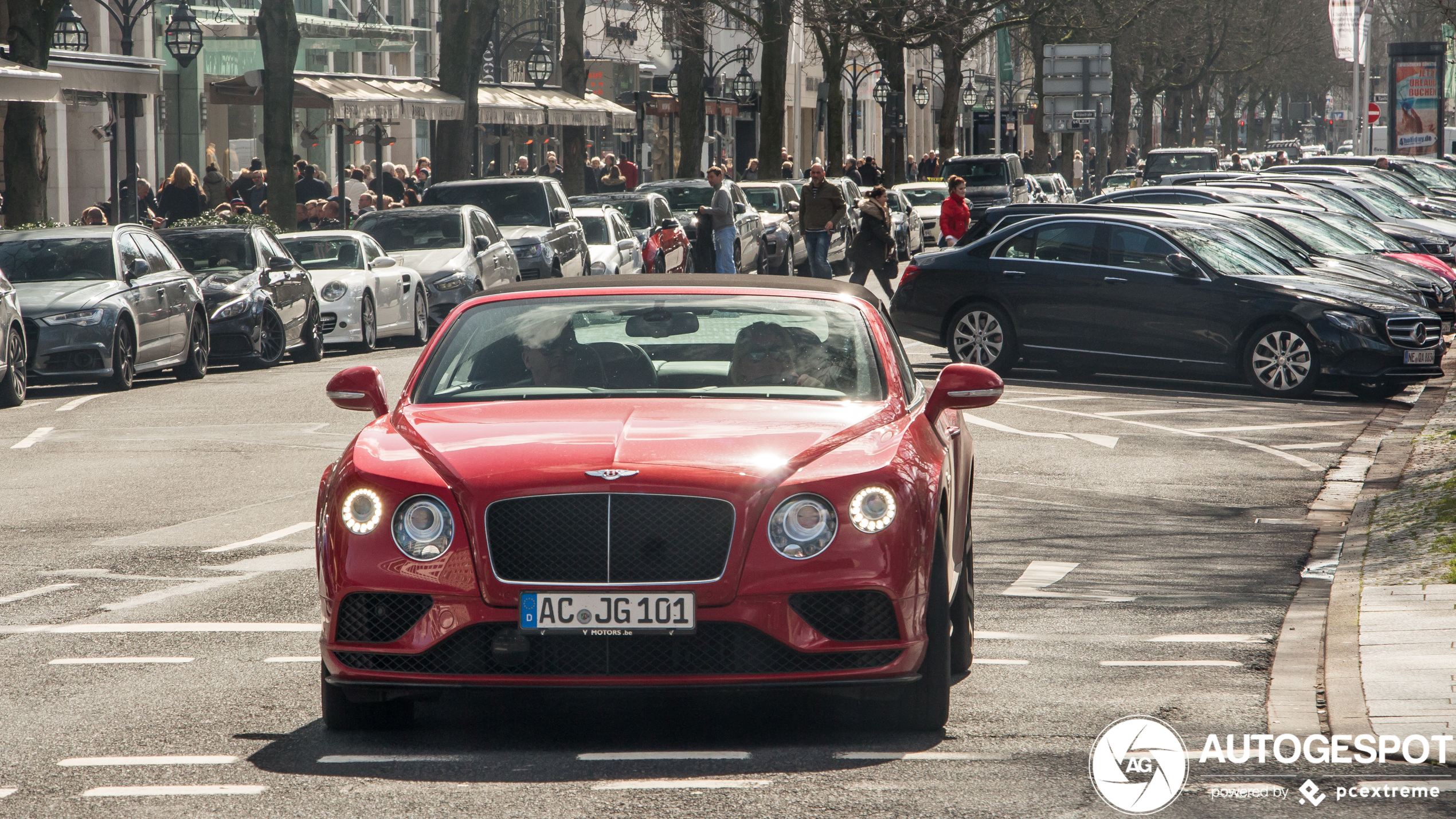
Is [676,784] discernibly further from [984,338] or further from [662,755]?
[984,338]

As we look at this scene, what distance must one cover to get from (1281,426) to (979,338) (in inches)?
169

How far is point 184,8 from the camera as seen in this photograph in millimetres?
31016

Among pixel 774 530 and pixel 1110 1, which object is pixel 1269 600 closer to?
pixel 774 530

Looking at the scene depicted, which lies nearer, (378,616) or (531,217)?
(378,616)

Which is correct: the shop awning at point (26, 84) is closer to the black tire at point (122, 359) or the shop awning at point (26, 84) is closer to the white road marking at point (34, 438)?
the black tire at point (122, 359)

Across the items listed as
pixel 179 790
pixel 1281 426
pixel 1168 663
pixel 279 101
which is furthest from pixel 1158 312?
pixel 279 101

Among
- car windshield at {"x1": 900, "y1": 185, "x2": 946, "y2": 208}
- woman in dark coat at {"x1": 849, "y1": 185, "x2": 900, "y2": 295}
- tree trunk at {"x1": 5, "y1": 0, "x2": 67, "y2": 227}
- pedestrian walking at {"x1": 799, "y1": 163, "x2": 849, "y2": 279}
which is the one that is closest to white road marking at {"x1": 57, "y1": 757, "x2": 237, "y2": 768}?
tree trunk at {"x1": 5, "y1": 0, "x2": 67, "y2": 227}

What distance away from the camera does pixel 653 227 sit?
32.0 meters

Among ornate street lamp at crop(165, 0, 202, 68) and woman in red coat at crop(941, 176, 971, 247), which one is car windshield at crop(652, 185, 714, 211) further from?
ornate street lamp at crop(165, 0, 202, 68)

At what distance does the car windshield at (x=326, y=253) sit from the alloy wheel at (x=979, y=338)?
7.89 meters

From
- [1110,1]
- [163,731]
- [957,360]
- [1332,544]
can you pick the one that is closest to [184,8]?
[957,360]

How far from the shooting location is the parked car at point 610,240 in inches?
1178

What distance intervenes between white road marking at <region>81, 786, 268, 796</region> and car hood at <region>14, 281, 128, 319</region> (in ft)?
45.4

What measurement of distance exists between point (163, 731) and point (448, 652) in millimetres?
1052
